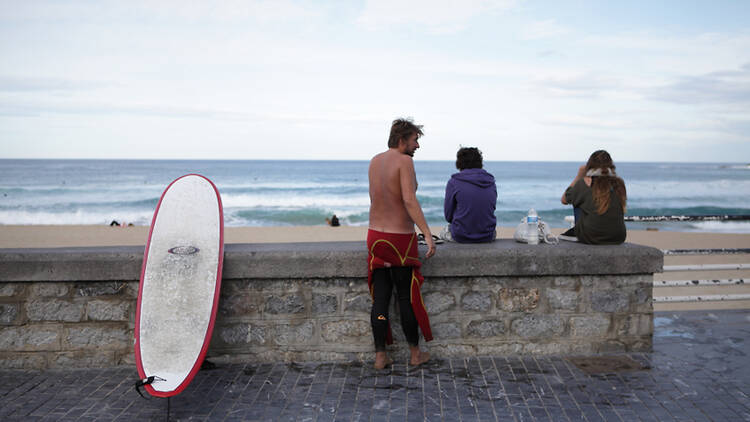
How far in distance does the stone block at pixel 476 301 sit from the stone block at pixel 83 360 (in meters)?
2.61

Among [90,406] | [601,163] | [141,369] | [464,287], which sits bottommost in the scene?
[90,406]

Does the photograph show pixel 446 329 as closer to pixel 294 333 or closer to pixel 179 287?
pixel 294 333

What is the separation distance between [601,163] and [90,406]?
13.1ft

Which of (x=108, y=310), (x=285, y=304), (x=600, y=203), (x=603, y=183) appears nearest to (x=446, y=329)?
(x=285, y=304)

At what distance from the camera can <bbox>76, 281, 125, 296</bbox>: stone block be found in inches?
164

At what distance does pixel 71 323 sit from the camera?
4.18 m

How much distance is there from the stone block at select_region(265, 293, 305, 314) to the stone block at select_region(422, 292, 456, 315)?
93 centimetres

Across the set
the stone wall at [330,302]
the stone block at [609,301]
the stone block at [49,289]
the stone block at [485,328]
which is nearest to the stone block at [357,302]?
the stone wall at [330,302]

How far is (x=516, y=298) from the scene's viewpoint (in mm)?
4344

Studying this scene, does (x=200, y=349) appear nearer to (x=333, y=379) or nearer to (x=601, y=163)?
(x=333, y=379)

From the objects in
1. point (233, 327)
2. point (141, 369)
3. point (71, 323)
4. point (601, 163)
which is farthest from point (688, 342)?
point (71, 323)

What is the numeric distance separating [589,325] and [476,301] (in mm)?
900

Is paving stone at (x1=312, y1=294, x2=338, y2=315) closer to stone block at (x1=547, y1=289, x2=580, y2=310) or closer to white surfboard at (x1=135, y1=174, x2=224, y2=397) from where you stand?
white surfboard at (x1=135, y1=174, x2=224, y2=397)

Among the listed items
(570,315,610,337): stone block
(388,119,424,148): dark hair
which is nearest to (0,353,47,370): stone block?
(388,119,424,148): dark hair
